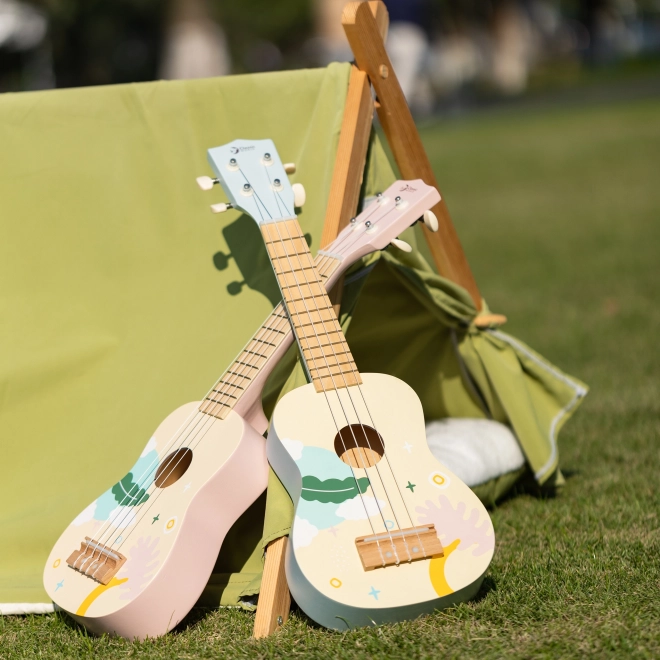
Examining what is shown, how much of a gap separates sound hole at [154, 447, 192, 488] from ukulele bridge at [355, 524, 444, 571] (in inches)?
20.5

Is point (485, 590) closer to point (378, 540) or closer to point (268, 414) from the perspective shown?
point (378, 540)

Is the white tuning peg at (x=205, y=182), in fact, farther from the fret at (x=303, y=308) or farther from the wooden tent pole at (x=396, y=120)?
the wooden tent pole at (x=396, y=120)

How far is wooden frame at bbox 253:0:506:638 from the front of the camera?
274 cm

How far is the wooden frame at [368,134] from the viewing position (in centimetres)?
274

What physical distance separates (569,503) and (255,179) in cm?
140

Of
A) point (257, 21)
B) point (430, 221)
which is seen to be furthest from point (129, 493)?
point (257, 21)

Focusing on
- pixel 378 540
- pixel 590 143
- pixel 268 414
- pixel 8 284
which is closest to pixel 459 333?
pixel 268 414

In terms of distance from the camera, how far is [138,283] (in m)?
2.88

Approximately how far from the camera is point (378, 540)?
207cm

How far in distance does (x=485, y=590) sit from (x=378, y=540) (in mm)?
411

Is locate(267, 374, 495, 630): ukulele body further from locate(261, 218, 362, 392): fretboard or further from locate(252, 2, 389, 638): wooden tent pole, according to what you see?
locate(252, 2, 389, 638): wooden tent pole

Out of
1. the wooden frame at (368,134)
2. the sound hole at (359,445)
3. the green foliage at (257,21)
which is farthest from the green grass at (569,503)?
the green foliage at (257,21)

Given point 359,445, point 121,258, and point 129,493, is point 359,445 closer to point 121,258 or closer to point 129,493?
point 129,493

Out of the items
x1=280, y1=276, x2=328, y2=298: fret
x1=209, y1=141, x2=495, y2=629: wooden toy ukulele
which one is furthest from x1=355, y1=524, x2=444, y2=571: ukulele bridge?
x1=280, y1=276, x2=328, y2=298: fret
